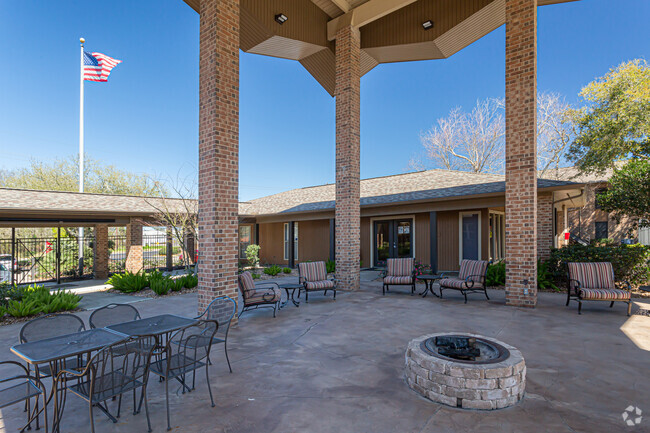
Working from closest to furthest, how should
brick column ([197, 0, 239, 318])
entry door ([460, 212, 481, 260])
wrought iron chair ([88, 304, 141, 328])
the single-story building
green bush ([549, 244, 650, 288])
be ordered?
wrought iron chair ([88, 304, 141, 328]) → brick column ([197, 0, 239, 318]) → green bush ([549, 244, 650, 288]) → the single-story building → entry door ([460, 212, 481, 260])

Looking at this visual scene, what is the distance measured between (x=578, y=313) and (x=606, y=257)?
324cm

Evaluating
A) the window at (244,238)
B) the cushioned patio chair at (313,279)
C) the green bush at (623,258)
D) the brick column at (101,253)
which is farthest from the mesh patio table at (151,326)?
the window at (244,238)

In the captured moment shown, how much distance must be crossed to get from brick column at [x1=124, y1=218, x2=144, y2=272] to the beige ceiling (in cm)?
820

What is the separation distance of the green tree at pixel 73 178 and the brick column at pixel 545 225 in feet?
75.6

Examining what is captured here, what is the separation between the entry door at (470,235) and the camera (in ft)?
41.5

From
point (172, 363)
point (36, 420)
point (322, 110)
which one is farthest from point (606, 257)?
point (322, 110)

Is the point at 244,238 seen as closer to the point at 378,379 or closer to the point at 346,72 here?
the point at 346,72

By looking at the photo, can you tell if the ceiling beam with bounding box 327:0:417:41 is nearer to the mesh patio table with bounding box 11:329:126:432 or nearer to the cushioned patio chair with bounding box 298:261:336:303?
the cushioned patio chair with bounding box 298:261:336:303

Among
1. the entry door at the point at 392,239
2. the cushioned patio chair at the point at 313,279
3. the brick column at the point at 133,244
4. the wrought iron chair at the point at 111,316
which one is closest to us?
A: the wrought iron chair at the point at 111,316

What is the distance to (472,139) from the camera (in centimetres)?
2477

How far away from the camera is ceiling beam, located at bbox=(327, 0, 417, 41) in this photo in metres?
8.84

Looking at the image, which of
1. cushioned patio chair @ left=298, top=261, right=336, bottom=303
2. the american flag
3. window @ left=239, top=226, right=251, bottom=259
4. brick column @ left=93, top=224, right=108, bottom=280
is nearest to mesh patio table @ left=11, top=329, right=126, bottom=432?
cushioned patio chair @ left=298, top=261, right=336, bottom=303

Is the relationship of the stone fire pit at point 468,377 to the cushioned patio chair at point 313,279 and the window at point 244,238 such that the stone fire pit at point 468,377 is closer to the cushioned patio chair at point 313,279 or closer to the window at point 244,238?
the cushioned patio chair at point 313,279

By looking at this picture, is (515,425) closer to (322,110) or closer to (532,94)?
(532,94)
